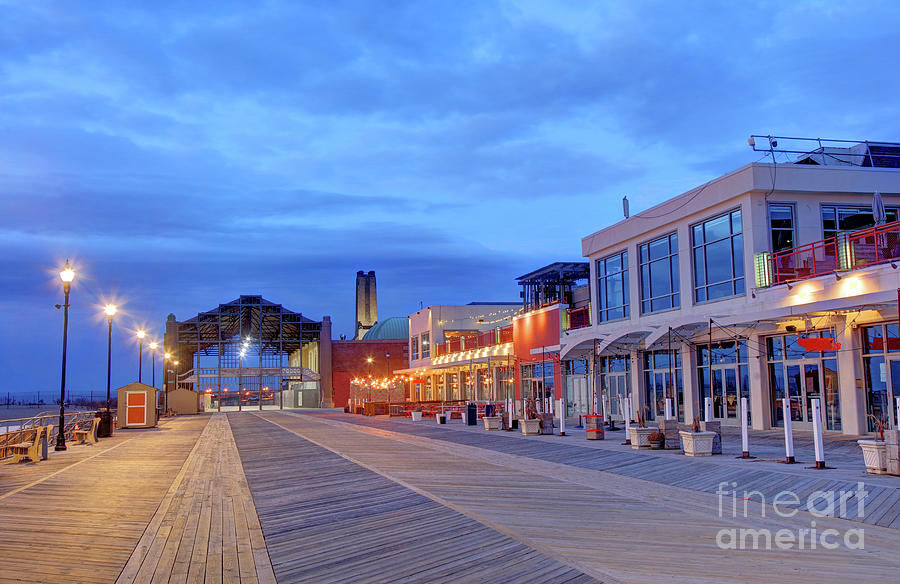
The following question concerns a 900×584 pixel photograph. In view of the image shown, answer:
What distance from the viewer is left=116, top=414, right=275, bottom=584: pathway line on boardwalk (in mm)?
6996

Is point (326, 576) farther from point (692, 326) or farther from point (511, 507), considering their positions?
point (692, 326)

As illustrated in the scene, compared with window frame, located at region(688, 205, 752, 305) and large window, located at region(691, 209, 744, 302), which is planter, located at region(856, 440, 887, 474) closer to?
window frame, located at region(688, 205, 752, 305)

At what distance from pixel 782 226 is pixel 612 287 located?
9915mm

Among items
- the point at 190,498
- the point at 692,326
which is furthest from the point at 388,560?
the point at 692,326

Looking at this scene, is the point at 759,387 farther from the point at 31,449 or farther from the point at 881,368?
the point at 31,449

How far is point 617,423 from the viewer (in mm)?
28578

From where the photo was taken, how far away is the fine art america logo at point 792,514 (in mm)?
7695

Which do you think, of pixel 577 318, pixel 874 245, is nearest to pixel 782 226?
pixel 874 245

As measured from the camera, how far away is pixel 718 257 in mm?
24719

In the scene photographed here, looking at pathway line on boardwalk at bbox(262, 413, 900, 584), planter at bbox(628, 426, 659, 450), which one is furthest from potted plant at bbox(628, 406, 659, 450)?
pathway line on boardwalk at bbox(262, 413, 900, 584)

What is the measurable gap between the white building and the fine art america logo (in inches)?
313

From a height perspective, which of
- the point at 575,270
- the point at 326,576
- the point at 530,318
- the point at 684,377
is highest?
the point at 575,270

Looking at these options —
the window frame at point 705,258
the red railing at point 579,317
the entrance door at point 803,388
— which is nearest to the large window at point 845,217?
the window frame at point 705,258

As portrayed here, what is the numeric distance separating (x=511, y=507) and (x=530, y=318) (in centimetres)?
2999
